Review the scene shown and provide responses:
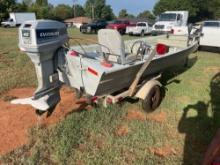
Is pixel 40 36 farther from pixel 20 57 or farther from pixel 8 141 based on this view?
pixel 20 57

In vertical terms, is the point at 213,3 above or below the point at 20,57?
above

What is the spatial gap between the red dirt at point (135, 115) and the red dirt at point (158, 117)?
0.11 meters

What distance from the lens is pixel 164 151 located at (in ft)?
11.4

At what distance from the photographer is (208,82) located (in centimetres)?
658

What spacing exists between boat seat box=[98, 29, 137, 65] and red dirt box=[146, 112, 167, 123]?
1.15 meters

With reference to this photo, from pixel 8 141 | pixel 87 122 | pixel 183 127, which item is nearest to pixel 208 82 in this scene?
pixel 183 127

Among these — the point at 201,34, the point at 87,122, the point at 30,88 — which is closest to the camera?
the point at 87,122

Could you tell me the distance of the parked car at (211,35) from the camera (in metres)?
10.8

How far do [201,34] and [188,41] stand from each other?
4.07 m

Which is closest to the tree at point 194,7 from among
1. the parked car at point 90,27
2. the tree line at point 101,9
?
the tree line at point 101,9

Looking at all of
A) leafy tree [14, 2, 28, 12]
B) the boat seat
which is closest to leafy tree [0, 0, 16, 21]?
leafy tree [14, 2, 28, 12]

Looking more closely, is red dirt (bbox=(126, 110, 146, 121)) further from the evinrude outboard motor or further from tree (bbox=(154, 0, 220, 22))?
tree (bbox=(154, 0, 220, 22))

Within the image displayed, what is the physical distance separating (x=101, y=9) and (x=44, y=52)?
79.7 m

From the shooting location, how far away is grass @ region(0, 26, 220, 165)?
3258 mm
